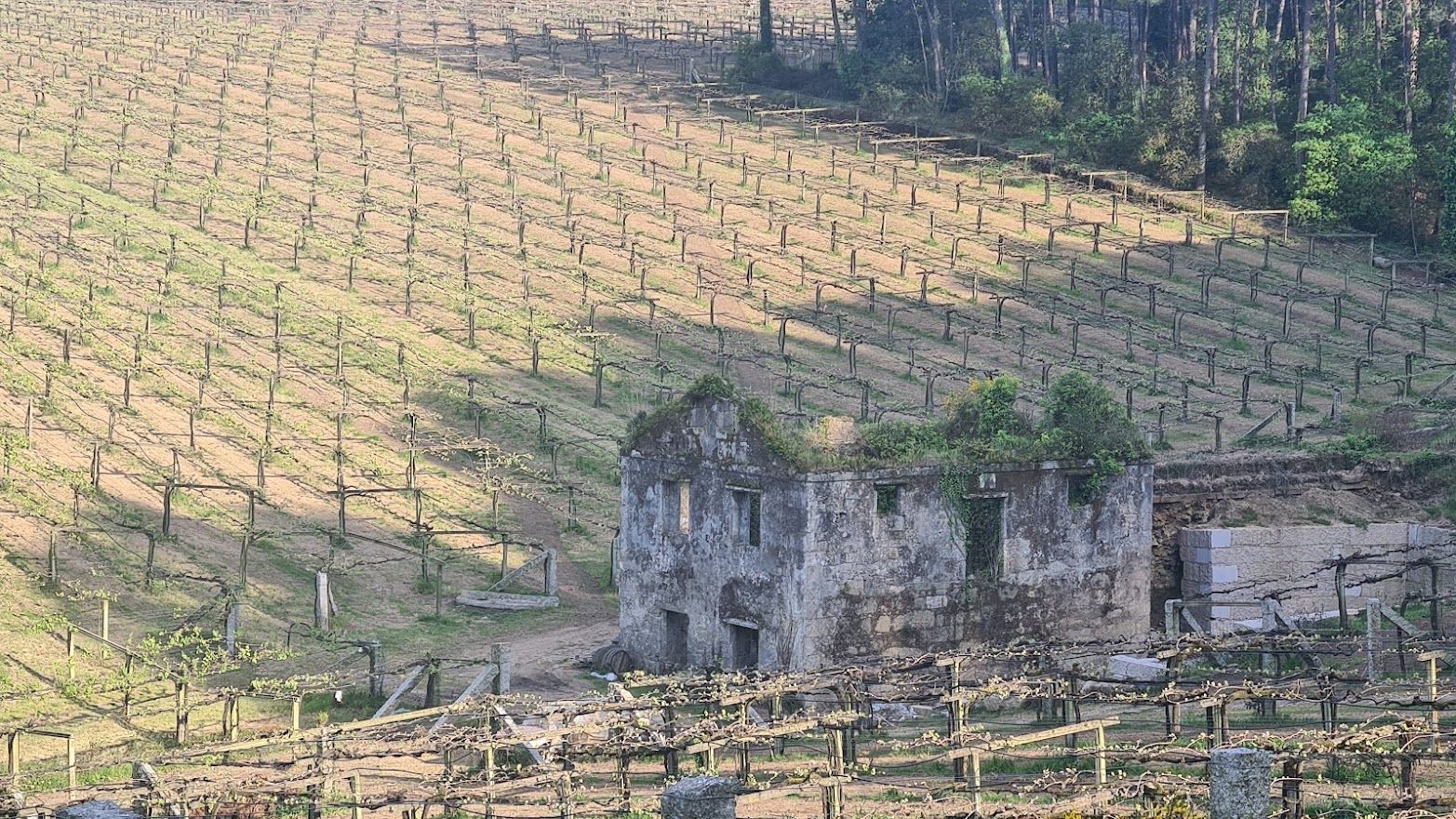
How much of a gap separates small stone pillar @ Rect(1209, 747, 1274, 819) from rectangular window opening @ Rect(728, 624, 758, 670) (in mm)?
20722

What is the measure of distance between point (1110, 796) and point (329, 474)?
36.7 m

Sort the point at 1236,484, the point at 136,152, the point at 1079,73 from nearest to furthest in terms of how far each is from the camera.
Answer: the point at 1236,484
the point at 136,152
the point at 1079,73

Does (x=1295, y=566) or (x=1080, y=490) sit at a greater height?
(x=1080, y=490)

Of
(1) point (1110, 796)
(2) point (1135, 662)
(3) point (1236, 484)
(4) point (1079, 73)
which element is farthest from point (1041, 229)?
(1) point (1110, 796)

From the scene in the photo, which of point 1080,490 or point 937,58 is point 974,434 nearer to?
point 1080,490

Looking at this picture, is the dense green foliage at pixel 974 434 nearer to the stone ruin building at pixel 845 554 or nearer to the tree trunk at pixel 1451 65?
the stone ruin building at pixel 845 554

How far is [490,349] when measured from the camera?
7569 cm

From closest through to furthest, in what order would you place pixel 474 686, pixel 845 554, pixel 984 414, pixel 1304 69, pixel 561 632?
pixel 474 686
pixel 845 554
pixel 984 414
pixel 561 632
pixel 1304 69

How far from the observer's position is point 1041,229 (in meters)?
91.9

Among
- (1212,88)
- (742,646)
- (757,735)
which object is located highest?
(1212,88)

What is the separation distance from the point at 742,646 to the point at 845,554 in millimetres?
2934

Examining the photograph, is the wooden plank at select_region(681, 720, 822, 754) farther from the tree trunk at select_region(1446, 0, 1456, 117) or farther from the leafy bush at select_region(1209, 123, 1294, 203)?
the leafy bush at select_region(1209, 123, 1294, 203)

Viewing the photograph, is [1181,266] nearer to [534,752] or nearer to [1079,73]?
[1079,73]

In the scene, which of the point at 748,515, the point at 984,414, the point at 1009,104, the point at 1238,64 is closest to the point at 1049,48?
the point at 1009,104
